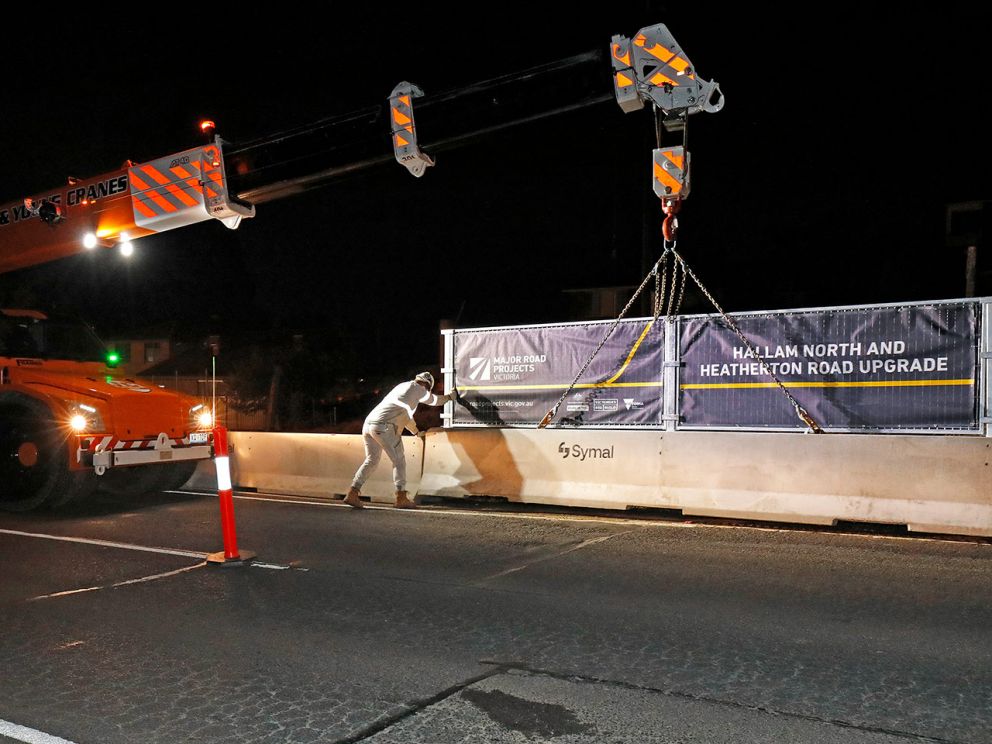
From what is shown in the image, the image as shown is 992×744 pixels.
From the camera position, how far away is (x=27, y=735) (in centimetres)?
395

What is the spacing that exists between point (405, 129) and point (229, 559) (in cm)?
438

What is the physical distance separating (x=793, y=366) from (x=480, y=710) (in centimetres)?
775

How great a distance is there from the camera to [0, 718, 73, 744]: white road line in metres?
3.88

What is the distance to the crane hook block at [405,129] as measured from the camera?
27.1 ft

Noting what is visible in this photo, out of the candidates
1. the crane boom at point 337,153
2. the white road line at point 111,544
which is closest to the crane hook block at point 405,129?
the crane boom at point 337,153

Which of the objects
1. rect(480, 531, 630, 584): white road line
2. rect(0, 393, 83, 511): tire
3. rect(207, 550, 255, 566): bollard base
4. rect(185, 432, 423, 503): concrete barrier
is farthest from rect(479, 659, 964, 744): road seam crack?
rect(0, 393, 83, 511): tire

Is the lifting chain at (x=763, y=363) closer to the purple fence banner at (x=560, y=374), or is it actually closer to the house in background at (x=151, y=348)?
the purple fence banner at (x=560, y=374)

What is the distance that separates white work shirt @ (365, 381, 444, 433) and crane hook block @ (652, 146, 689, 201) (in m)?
4.56

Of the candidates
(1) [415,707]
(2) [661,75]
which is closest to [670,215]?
(2) [661,75]

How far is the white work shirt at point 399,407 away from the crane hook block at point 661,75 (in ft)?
16.7

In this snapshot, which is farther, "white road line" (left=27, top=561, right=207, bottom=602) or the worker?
the worker

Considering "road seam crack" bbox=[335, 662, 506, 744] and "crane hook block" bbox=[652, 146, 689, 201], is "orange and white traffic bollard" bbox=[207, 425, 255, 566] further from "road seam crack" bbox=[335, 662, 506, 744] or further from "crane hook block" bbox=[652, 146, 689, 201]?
"crane hook block" bbox=[652, 146, 689, 201]

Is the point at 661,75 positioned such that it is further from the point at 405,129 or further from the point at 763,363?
the point at 763,363

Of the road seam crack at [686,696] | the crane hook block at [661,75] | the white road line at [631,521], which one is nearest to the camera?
the road seam crack at [686,696]
